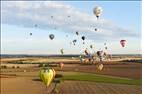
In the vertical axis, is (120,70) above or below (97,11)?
below

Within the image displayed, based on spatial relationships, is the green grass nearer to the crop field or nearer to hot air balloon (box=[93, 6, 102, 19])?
the crop field

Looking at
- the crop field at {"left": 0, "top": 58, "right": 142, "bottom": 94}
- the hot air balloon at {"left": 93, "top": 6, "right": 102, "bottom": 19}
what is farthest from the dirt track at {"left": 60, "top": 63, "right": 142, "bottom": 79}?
the hot air balloon at {"left": 93, "top": 6, "right": 102, "bottom": 19}

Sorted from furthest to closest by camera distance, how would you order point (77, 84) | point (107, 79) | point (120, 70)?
point (120, 70), point (107, 79), point (77, 84)

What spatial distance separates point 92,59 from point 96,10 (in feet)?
241

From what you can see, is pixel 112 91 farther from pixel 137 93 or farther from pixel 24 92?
pixel 24 92

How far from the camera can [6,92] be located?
4062cm

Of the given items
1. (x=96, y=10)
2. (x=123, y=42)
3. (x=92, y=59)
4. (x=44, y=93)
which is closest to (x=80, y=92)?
(x=44, y=93)

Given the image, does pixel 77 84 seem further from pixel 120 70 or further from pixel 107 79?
pixel 120 70

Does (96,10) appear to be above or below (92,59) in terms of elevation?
above

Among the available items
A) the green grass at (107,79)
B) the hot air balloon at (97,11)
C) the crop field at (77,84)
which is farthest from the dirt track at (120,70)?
the hot air balloon at (97,11)

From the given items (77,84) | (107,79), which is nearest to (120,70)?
(107,79)

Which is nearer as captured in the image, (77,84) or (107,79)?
(77,84)

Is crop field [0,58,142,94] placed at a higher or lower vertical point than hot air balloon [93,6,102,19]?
lower

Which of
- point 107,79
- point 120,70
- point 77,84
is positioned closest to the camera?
point 77,84
